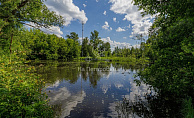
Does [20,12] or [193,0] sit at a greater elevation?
[20,12]

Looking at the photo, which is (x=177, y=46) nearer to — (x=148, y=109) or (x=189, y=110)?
(x=189, y=110)

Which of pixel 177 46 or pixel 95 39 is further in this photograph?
pixel 95 39

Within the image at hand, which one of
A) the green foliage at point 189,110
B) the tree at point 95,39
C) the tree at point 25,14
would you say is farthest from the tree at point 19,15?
the tree at point 95,39

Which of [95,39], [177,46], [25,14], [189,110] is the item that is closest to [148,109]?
[189,110]

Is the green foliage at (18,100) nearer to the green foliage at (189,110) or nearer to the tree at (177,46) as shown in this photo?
the green foliage at (189,110)

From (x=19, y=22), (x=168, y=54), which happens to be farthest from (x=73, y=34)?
(x=168, y=54)

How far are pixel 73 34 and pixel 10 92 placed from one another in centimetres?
10486

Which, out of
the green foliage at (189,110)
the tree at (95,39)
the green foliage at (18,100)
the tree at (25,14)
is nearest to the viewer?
the green foliage at (18,100)

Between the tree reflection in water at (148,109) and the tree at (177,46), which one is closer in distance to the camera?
the tree at (177,46)

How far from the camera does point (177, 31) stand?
4871 mm

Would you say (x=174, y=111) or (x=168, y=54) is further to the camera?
(x=174, y=111)

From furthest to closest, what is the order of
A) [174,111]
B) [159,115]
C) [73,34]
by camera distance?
1. [73,34]
2. [174,111]
3. [159,115]

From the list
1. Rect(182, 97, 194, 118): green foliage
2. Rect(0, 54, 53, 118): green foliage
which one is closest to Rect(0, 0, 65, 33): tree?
Rect(0, 54, 53, 118): green foliage

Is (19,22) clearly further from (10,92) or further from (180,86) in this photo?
(180,86)
